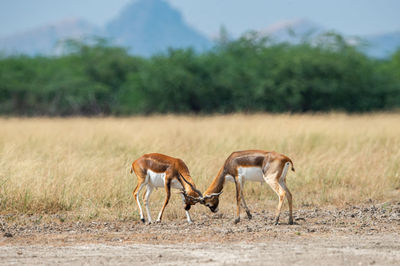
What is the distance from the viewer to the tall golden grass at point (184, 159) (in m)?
9.95

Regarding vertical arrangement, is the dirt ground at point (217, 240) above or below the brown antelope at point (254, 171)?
below

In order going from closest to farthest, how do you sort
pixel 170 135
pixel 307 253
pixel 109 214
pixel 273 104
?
pixel 307 253
pixel 109 214
pixel 170 135
pixel 273 104

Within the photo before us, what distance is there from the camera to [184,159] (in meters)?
12.7

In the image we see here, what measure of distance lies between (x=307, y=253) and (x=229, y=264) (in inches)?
38.6

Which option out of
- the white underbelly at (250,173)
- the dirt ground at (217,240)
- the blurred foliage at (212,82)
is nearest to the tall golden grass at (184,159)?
the dirt ground at (217,240)

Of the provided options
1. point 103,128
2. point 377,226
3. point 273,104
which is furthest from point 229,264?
point 273,104

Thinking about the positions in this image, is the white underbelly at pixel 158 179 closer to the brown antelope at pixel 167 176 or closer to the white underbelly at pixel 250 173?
the brown antelope at pixel 167 176

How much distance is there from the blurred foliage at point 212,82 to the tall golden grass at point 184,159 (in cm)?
1754

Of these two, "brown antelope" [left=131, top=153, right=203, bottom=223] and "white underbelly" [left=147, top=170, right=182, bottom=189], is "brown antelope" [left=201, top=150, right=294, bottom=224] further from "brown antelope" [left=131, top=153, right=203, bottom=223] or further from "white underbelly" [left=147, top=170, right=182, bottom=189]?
"white underbelly" [left=147, top=170, right=182, bottom=189]

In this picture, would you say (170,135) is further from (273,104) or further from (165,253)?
(273,104)

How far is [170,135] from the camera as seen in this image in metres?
17.8

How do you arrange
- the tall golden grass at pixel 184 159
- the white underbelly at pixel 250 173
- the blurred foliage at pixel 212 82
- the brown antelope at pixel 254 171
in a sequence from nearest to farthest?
1. the brown antelope at pixel 254 171
2. the white underbelly at pixel 250 173
3. the tall golden grass at pixel 184 159
4. the blurred foliage at pixel 212 82

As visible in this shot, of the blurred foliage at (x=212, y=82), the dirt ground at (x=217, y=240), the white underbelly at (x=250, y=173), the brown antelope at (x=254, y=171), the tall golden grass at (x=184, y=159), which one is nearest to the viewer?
the dirt ground at (x=217, y=240)

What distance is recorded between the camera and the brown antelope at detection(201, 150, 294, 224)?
829 cm
